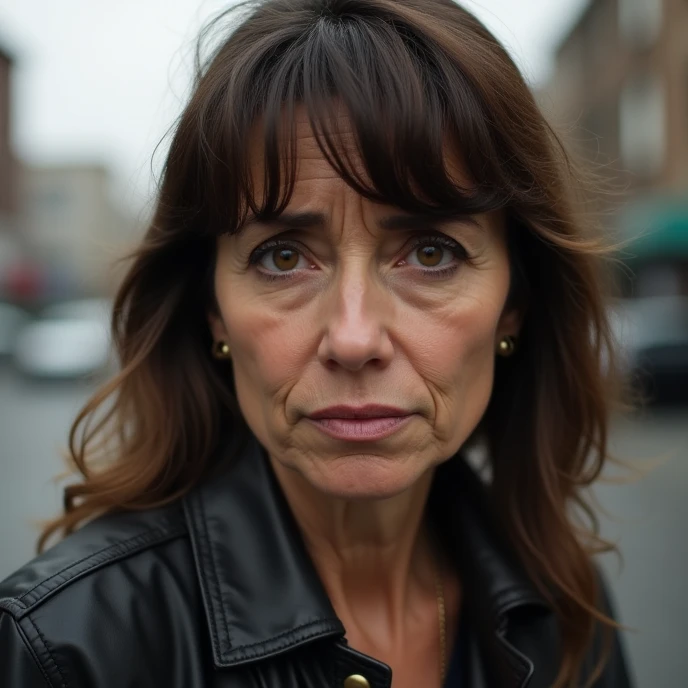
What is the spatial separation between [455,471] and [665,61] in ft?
81.1

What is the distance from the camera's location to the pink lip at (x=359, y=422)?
162cm

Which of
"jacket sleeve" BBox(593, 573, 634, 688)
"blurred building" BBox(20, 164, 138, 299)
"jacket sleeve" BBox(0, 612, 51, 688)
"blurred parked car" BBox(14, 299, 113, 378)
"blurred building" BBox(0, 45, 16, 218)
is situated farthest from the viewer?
→ "blurred building" BBox(20, 164, 138, 299)

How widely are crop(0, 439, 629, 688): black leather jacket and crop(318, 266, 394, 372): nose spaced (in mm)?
458

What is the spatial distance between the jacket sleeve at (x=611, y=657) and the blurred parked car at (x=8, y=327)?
83.0 feet

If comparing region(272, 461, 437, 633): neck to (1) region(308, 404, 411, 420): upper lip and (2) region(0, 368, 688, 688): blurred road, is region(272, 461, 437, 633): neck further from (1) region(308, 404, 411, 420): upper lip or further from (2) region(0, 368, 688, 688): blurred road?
(2) region(0, 368, 688, 688): blurred road

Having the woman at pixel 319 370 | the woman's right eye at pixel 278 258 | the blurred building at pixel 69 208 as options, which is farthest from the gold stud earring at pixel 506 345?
the blurred building at pixel 69 208

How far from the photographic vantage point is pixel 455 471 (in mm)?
2266

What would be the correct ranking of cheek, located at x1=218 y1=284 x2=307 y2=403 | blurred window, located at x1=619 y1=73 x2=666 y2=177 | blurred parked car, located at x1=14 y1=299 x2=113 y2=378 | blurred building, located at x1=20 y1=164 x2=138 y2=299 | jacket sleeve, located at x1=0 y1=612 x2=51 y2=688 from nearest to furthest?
1. jacket sleeve, located at x1=0 y1=612 x2=51 y2=688
2. cheek, located at x1=218 y1=284 x2=307 y2=403
3. blurred parked car, located at x1=14 y1=299 x2=113 y2=378
4. blurred window, located at x1=619 y1=73 x2=666 y2=177
5. blurred building, located at x1=20 y1=164 x2=138 y2=299

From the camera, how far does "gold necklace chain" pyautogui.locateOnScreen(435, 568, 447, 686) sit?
77.1 inches

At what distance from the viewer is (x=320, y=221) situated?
164cm

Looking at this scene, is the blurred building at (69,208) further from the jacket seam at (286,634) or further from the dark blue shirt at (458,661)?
the jacket seam at (286,634)

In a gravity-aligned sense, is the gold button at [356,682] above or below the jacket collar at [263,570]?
below

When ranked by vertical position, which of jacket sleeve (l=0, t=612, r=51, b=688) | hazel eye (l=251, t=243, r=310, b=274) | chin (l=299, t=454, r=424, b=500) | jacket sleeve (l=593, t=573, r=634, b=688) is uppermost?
hazel eye (l=251, t=243, r=310, b=274)

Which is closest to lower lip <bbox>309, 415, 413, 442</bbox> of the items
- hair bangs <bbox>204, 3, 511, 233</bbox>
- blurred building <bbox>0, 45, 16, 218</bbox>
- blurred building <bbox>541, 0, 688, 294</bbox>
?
hair bangs <bbox>204, 3, 511, 233</bbox>
